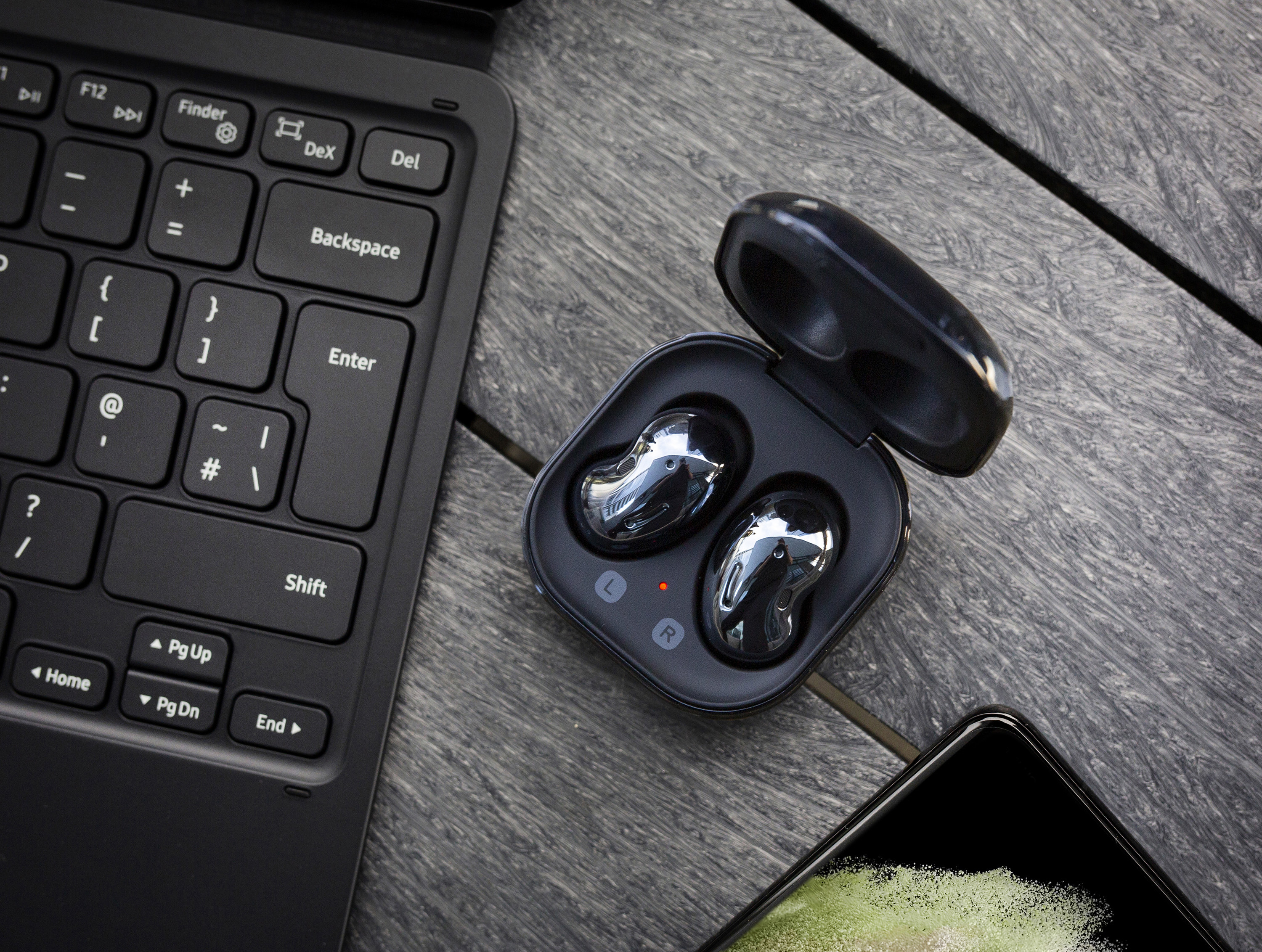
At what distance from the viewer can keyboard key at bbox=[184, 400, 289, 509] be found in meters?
0.35

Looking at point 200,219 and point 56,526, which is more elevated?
point 200,219

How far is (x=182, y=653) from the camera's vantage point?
35cm

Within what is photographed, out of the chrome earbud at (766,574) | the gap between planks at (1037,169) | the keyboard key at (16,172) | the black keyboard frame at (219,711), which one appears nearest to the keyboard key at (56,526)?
the black keyboard frame at (219,711)

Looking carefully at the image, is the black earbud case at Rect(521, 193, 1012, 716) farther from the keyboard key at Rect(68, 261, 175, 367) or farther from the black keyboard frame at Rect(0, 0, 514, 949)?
the keyboard key at Rect(68, 261, 175, 367)

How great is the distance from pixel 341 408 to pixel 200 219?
94mm

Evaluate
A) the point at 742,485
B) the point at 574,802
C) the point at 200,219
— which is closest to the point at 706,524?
the point at 742,485

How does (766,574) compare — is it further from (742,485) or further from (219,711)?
(219,711)

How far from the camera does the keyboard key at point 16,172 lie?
1.17ft

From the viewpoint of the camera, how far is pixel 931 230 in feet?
1.22

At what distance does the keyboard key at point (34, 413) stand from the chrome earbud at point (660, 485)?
0.20 meters

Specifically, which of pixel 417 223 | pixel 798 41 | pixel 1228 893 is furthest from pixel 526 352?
pixel 1228 893

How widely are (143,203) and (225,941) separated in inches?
11.5

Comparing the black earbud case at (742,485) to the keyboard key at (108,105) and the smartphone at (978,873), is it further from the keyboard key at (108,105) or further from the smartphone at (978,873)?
the keyboard key at (108,105)

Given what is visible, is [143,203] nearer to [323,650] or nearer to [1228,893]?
[323,650]
